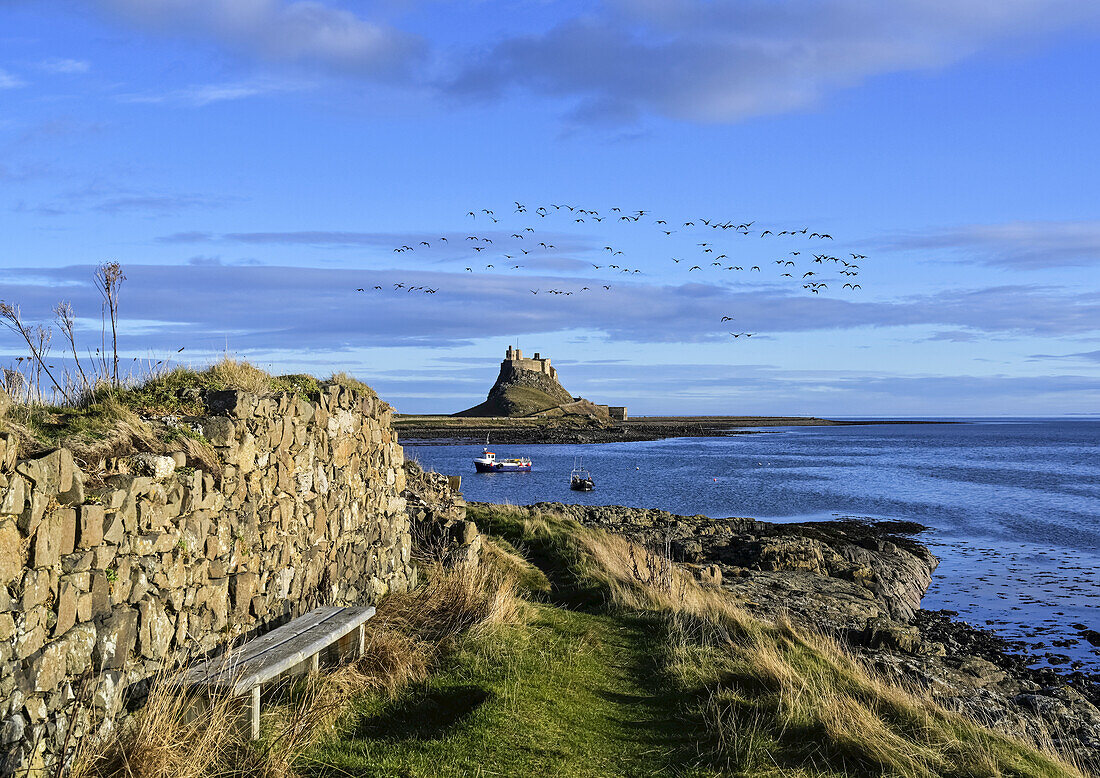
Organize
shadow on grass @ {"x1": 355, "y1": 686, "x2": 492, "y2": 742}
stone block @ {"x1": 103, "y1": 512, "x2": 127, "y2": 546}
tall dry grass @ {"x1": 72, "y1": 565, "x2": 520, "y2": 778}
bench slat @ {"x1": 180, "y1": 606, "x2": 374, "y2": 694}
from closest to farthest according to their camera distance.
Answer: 1. tall dry grass @ {"x1": 72, "y1": 565, "x2": 520, "y2": 778}
2. stone block @ {"x1": 103, "y1": 512, "x2": 127, "y2": 546}
3. bench slat @ {"x1": 180, "y1": 606, "x2": 374, "y2": 694}
4. shadow on grass @ {"x1": 355, "y1": 686, "x2": 492, "y2": 742}

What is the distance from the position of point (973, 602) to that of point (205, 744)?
19825 millimetres

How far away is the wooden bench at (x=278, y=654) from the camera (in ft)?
19.6

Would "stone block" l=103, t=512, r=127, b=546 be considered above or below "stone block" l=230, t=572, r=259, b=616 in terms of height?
above

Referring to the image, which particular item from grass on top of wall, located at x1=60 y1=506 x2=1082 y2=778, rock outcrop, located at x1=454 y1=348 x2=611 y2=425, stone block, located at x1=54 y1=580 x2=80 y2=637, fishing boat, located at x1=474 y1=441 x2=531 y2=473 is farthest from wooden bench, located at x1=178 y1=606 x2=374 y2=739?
rock outcrop, located at x1=454 y1=348 x2=611 y2=425

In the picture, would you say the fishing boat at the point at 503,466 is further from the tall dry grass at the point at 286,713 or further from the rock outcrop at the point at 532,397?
the rock outcrop at the point at 532,397

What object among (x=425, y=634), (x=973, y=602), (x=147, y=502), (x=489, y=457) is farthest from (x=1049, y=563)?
(x=489, y=457)

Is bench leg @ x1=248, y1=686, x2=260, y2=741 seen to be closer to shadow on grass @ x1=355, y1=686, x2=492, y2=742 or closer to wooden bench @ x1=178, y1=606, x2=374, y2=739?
wooden bench @ x1=178, y1=606, x2=374, y2=739

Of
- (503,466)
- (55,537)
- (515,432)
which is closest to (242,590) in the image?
(55,537)

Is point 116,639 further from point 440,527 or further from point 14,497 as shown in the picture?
point 440,527

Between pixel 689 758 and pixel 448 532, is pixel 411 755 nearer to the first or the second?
pixel 689 758

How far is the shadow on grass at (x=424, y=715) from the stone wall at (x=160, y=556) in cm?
143

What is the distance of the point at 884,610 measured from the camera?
18.4 meters

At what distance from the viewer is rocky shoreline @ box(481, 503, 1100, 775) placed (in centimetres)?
1157

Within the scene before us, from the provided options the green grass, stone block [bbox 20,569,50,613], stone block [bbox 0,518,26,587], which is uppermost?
stone block [bbox 0,518,26,587]
